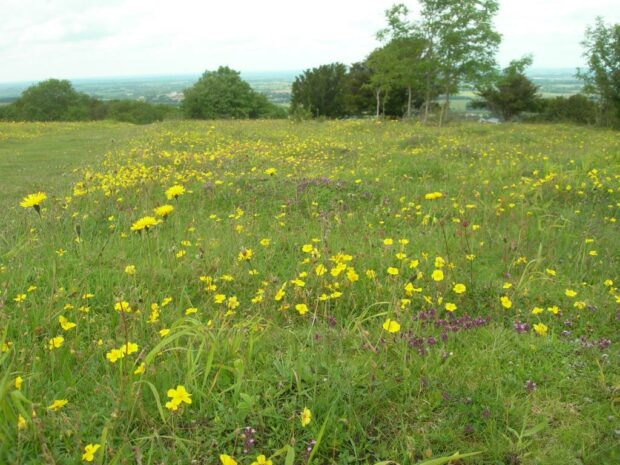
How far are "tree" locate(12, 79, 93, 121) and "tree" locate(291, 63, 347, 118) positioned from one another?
93.1 feet

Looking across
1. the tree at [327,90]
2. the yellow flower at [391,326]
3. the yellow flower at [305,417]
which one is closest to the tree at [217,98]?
the tree at [327,90]

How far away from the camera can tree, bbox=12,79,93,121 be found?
171 ft

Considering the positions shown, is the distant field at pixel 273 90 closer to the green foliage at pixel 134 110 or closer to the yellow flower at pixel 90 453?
the green foliage at pixel 134 110

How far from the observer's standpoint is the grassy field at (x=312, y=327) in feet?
6.08

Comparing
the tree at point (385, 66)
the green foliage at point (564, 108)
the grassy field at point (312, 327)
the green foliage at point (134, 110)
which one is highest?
the green foliage at point (134, 110)

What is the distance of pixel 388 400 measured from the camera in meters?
2.04

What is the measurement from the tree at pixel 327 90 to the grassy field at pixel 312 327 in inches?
1351

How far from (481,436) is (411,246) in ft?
7.80

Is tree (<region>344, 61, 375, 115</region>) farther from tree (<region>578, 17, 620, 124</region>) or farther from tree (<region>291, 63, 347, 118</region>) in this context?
tree (<region>578, 17, 620, 124</region>)

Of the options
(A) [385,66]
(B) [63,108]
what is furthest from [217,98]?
(A) [385,66]

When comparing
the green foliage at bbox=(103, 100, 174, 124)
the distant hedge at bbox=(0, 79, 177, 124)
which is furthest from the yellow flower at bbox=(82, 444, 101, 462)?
the green foliage at bbox=(103, 100, 174, 124)

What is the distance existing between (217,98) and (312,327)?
46.9m

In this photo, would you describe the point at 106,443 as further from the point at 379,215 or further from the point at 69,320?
the point at 379,215

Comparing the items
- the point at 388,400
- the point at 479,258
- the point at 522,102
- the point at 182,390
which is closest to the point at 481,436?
the point at 388,400
